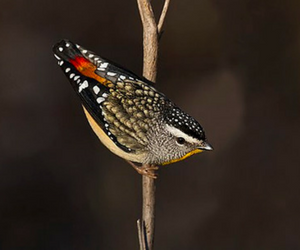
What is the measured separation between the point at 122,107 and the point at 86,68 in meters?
0.12

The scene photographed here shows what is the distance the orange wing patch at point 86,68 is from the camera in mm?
1476

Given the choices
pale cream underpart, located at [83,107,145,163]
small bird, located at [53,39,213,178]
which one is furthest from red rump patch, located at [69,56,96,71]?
pale cream underpart, located at [83,107,145,163]

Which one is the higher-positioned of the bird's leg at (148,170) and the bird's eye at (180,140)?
the bird's eye at (180,140)

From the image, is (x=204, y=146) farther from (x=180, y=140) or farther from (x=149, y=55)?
(x=149, y=55)

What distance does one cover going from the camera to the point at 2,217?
8.38ft

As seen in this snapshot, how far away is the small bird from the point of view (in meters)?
1.41

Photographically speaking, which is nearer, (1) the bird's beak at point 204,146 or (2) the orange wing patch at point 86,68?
(1) the bird's beak at point 204,146

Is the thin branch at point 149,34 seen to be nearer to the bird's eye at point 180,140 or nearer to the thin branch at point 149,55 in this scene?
the thin branch at point 149,55

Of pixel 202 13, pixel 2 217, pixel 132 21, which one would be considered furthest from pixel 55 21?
pixel 2 217

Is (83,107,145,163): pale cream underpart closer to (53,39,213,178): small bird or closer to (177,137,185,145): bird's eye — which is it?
(53,39,213,178): small bird

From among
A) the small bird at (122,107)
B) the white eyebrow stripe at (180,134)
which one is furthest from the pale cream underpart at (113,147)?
the white eyebrow stripe at (180,134)

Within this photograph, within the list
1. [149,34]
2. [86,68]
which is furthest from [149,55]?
[86,68]

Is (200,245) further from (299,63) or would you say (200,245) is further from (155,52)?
(155,52)

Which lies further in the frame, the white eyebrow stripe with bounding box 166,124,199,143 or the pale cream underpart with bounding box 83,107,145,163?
the pale cream underpart with bounding box 83,107,145,163
